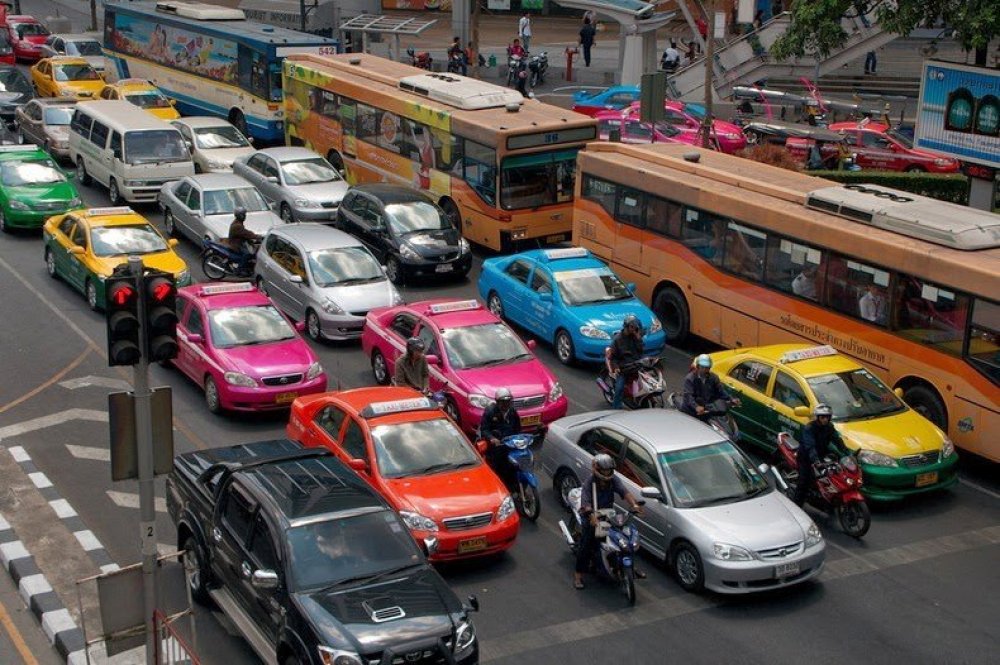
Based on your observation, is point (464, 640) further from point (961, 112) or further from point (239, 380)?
point (961, 112)

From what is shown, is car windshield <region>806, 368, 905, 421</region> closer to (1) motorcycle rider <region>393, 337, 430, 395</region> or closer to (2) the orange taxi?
(2) the orange taxi

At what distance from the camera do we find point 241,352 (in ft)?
65.9

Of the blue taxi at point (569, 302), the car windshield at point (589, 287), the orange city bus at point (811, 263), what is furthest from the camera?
the car windshield at point (589, 287)

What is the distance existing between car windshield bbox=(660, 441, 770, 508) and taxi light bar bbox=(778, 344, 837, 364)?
3.00m

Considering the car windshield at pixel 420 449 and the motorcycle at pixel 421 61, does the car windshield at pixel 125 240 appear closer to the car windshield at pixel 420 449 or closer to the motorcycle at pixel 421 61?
the car windshield at pixel 420 449

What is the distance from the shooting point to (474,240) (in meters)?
28.6

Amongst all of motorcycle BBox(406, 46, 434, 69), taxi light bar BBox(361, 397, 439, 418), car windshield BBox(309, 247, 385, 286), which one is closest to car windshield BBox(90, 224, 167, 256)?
car windshield BBox(309, 247, 385, 286)

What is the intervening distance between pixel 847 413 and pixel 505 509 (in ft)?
16.9

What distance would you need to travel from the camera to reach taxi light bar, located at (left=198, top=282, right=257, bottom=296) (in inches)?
829

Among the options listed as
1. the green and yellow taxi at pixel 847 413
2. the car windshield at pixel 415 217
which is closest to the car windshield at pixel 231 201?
the car windshield at pixel 415 217

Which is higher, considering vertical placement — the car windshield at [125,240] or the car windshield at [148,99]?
the car windshield at [148,99]

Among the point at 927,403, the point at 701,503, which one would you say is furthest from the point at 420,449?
the point at 927,403

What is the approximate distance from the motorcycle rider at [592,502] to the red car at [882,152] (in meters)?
23.3

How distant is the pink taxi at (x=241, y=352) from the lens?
64.2 ft
